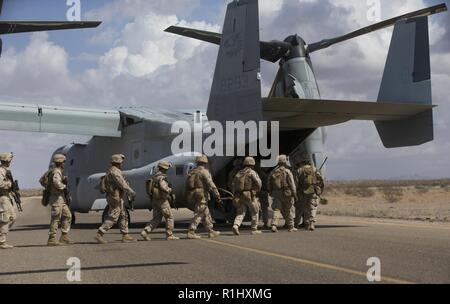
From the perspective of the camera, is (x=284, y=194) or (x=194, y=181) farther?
(x=284, y=194)

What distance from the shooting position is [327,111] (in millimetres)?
14859

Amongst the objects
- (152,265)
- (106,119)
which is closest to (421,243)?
(152,265)

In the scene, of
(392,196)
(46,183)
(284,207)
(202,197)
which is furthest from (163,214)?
(392,196)

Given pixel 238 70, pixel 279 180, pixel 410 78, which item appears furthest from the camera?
pixel 410 78

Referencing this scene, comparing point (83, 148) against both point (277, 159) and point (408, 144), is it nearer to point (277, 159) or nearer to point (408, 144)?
point (277, 159)

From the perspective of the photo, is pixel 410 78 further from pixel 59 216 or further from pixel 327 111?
pixel 59 216

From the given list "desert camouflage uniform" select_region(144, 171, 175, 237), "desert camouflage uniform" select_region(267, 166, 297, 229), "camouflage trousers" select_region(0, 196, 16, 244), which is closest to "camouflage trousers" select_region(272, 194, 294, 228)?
"desert camouflage uniform" select_region(267, 166, 297, 229)

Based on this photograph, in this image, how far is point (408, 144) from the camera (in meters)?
16.3

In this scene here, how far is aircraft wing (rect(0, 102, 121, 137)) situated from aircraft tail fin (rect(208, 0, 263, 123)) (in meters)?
5.08

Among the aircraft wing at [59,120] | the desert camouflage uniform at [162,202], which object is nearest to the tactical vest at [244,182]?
the desert camouflage uniform at [162,202]

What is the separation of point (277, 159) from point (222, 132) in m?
1.72

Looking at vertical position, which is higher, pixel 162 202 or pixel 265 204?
pixel 162 202

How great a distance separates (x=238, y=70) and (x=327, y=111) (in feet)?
8.22

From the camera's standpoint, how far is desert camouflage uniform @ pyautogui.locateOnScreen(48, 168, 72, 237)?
12.0 metres
